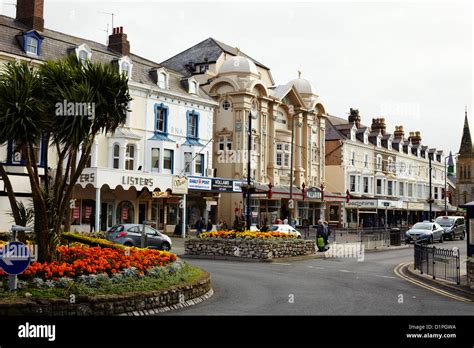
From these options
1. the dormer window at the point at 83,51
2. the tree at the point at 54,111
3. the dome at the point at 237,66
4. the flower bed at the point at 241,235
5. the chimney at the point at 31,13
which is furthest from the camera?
the dome at the point at 237,66

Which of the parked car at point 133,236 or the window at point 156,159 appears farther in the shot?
the window at point 156,159

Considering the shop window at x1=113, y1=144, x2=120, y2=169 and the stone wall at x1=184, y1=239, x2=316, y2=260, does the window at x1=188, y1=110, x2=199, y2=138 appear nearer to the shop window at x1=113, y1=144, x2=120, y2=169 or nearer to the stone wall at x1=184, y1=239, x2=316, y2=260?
the shop window at x1=113, y1=144, x2=120, y2=169

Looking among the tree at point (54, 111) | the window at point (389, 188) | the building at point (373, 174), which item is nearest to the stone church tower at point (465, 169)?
the building at point (373, 174)

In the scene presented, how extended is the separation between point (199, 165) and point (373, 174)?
30.7 metres

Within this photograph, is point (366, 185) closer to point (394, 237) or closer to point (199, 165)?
point (199, 165)

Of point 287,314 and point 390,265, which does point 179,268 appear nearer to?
point 287,314

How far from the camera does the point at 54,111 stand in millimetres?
12695

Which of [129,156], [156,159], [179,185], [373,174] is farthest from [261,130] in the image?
[373,174]

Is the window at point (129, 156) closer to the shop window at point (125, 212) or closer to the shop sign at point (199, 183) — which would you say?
the shop window at point (125, 212)

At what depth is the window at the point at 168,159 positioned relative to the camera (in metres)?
41.5

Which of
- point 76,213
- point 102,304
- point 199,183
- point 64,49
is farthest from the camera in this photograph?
point 199,183

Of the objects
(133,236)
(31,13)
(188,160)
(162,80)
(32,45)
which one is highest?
(31,13)

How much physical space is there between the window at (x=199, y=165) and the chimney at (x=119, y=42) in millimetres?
9652

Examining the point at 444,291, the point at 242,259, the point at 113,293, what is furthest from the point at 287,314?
the point at 242,259
